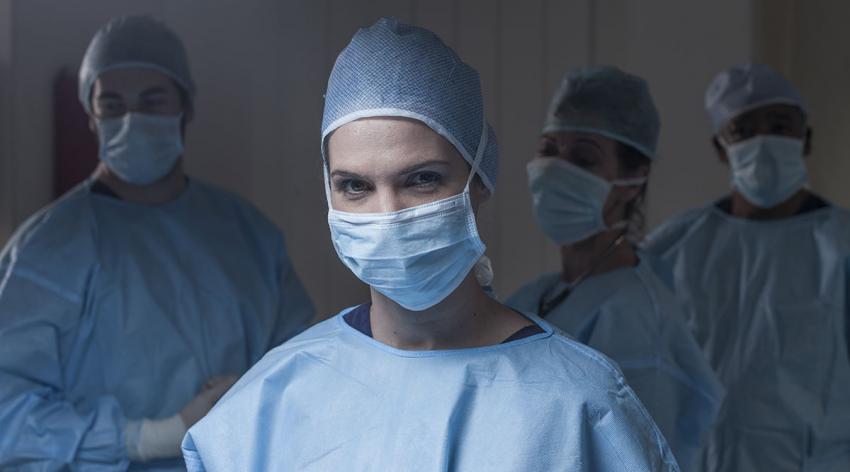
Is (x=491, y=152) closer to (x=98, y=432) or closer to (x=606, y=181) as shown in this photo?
(x=606, y=181)

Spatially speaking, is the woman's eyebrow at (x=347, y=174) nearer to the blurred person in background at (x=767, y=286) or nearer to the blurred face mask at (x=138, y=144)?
the blurred face mask at (x=138, y=144)

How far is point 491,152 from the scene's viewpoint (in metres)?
1.53

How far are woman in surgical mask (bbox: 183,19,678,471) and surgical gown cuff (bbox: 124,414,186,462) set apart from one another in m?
0.67

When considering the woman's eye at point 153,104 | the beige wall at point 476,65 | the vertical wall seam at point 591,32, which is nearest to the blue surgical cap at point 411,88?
the woman's eye at point 153,104

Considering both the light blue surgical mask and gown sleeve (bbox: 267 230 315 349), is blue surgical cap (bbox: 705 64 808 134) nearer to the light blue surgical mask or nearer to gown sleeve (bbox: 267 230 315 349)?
gown sleeve (bbox: 267 230 315 349)

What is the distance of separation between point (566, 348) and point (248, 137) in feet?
7.08

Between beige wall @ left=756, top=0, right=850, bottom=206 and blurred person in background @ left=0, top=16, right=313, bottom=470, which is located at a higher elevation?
beige wall @ left=756, top=0, right=850, bottom=206

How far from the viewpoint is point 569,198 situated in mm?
2289

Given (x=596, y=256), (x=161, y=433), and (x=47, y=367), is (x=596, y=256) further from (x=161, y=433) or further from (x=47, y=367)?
(x=47, y=367)

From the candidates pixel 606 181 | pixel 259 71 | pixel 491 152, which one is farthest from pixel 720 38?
pixel 491 152

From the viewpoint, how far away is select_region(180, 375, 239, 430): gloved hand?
2.23m

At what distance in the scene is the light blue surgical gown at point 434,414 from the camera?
1.37 metres

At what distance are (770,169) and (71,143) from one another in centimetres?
202

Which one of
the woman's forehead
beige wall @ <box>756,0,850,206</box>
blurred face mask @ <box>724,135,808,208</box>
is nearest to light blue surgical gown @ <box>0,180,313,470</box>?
the woman's forehead
